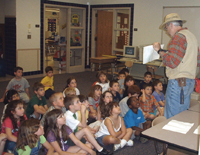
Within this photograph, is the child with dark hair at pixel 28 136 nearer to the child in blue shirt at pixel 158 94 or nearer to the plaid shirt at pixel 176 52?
the plaid shirt at pixel 176 52

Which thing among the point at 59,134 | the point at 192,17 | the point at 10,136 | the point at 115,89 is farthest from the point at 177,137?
the point at 192,17

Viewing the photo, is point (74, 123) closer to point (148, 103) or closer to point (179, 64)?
point (179, 64)

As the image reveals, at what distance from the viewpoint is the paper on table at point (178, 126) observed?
2.26 m

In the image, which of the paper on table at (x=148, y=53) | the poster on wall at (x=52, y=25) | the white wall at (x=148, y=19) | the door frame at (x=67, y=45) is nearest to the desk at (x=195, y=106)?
the paper on table at (x=148, y=53)

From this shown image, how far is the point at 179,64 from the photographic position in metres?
2.86

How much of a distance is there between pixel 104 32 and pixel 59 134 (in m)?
7.22

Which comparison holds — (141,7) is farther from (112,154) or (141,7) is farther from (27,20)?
(112,154)

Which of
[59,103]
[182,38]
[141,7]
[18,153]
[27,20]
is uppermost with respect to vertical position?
[141,7]

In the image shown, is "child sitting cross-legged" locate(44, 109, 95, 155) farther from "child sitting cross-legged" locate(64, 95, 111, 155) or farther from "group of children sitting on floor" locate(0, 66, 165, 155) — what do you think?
"child sitting cross-legged" locate(64, 95, 111, 155)

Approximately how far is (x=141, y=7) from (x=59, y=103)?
565cm

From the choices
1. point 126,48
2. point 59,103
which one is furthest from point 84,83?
point 59,103

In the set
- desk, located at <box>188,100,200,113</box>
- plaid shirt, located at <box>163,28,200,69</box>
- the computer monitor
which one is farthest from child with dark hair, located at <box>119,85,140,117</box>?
the computer monitor

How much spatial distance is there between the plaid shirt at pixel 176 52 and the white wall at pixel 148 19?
5221 millimetres

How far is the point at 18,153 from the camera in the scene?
263 centimetres
